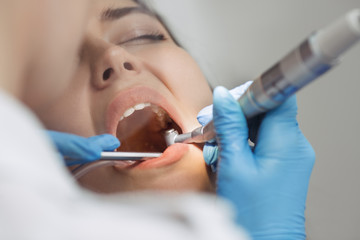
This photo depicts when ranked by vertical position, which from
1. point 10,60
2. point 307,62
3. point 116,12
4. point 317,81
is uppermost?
point 116,12

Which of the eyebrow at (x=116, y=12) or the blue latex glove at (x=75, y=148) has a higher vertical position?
the eyebrow at (x=116, y=12)

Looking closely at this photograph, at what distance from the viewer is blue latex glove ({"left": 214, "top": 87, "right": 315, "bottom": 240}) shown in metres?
0.72

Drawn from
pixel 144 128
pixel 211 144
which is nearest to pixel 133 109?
pixel 144 128

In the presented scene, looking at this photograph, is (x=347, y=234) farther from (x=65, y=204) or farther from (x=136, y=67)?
(x=65, y=204)

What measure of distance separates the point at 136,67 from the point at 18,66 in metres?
0.34

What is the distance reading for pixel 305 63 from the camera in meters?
0.50

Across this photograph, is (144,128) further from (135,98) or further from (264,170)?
(264,170)

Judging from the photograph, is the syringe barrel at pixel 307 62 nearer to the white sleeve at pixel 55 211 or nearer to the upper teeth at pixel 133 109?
the white sleeve at pixel 55 211

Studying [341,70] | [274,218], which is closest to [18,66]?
[274,218]

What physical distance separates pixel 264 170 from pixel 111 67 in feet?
1.54

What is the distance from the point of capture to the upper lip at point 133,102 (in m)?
0.90

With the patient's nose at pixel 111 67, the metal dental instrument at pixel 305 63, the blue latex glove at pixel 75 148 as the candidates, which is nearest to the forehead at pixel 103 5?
the patient's nose at pixel 111 67

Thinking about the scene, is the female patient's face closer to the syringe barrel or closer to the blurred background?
the blurred background

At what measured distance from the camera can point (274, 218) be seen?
2.37 ft
